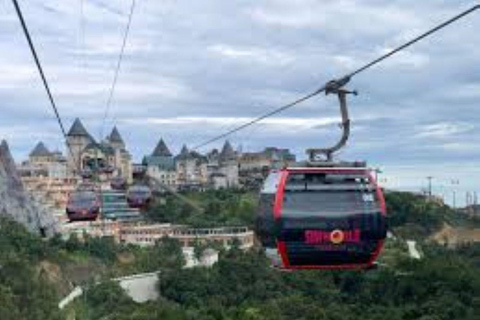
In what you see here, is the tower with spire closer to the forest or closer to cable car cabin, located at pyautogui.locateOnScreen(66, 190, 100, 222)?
cable car cabin, located at pyautogui.locateOnScreen(66, 190, 100, 222)

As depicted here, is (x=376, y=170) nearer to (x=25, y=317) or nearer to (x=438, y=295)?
(x=25, y=317)

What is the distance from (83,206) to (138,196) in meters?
1.57

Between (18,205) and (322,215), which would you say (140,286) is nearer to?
(18,205)

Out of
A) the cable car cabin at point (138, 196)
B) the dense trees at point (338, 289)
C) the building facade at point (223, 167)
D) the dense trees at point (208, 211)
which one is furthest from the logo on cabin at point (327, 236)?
the building facade at point (223, 167)

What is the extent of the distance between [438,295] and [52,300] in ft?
87.6

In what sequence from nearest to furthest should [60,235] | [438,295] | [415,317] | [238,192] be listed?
1. [415,317]
2. [438,295]
3. [60,235]
4. [238,192]

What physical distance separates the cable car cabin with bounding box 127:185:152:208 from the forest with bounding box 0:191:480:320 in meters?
19.0

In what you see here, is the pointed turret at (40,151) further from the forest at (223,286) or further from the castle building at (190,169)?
the forest at (223,286)

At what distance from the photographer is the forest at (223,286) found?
56406mm

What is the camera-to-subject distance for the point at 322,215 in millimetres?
12922

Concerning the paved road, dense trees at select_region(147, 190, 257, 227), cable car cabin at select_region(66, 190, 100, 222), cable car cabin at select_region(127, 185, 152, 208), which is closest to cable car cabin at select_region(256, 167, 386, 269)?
cable car cabin at select_region(66, 190, 100, 222)

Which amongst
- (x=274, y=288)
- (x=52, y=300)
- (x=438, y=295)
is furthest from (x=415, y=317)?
(x=52, y=300)

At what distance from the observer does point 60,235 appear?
3305 inches

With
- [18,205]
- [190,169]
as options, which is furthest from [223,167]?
[18,205]
